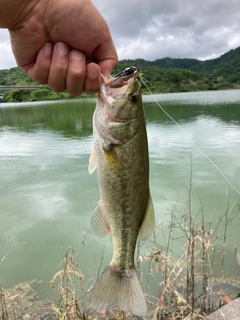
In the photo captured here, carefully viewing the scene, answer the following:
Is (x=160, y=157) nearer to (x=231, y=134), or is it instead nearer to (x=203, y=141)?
(x=203, y=141)

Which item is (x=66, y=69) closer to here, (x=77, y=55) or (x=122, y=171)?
(x=77, y=55)

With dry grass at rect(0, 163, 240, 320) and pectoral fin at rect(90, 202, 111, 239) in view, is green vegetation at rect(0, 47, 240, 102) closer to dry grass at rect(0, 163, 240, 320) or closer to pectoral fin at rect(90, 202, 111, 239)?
dry grass at rect(0, 163, 240, 320)

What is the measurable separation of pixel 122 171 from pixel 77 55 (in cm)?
92

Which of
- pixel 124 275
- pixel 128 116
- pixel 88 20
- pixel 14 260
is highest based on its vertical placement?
pixel 88 20

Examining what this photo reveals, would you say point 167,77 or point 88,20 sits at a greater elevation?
point 167,77

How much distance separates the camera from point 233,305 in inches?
145

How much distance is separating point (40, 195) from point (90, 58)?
7.51m

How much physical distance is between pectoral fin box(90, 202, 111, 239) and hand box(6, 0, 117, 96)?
0.98 m

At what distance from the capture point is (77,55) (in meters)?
2.02

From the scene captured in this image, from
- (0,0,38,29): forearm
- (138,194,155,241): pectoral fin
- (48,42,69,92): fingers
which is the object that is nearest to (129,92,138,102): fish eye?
(48,42,69,92): fingers

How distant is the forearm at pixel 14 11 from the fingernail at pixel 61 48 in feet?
0.92

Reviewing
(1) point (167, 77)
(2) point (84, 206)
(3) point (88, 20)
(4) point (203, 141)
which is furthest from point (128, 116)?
(1) point (167, 77)

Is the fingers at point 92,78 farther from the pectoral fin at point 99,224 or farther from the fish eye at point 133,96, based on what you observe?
the pectoral fin at point 99,224

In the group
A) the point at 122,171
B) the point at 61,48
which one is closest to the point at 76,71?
the point at 61,48
